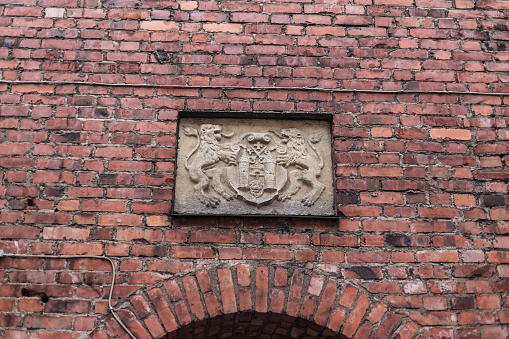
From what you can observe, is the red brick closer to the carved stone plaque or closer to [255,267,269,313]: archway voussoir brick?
[255,267,269,313]: archway voussoir brick

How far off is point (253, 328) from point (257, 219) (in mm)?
642

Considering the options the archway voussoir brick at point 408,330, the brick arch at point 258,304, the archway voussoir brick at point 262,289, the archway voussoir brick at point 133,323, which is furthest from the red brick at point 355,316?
the archway voussoir brick at point 133,323

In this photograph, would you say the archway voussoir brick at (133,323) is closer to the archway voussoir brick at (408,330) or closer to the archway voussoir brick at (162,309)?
the archway voussoir brick at (162,309)

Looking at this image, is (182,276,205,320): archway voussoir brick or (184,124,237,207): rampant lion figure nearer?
(182,276,205,320): archway voussoir brick

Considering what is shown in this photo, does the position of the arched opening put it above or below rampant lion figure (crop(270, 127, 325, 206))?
below

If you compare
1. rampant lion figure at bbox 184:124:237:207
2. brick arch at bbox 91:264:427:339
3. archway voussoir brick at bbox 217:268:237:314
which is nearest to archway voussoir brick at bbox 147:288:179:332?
brick arch at bbox 91:264:427:339

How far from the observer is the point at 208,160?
2988 millimetres

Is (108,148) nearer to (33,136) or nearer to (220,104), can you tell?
(33,136)

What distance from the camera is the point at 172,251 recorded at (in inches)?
107

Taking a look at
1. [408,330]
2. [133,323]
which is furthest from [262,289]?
[408,330]

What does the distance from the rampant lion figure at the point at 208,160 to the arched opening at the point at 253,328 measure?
0.68 m

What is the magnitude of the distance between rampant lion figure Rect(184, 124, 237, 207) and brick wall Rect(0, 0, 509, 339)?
0.14 m

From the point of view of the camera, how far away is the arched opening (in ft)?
8.66

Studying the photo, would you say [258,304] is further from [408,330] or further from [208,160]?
[208,160]
